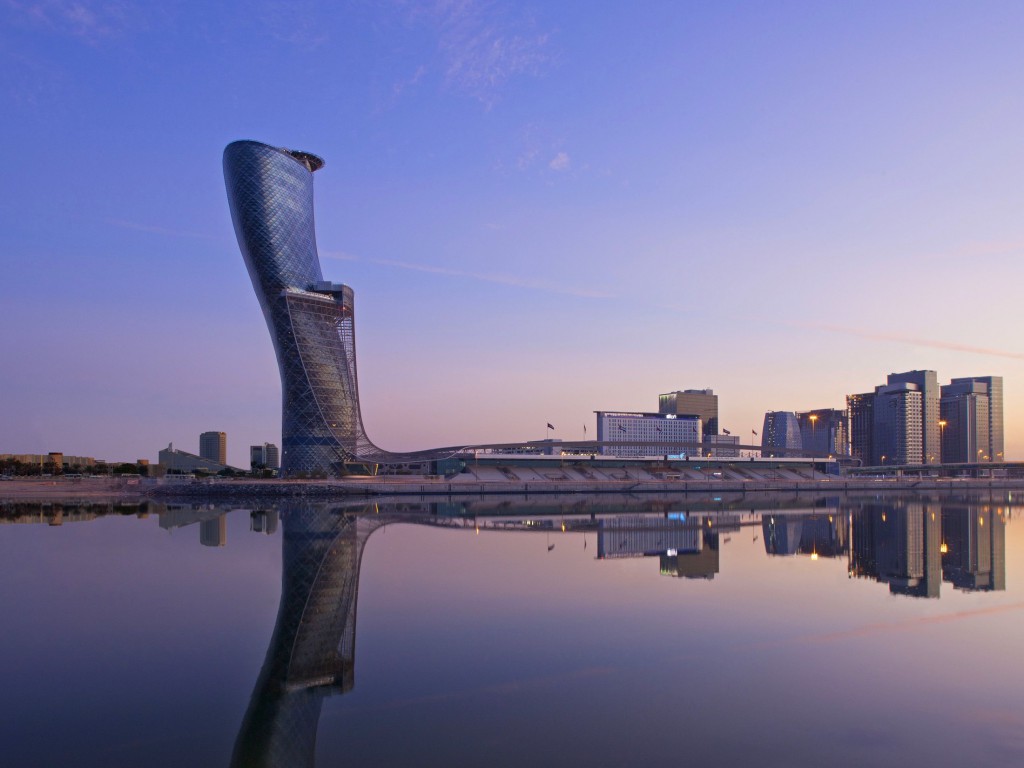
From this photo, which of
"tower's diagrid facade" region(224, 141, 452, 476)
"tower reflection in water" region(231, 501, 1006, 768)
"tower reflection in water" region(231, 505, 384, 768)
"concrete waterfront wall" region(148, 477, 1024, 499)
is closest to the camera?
"tower reflection in water" region(231, 505, 384, 768)

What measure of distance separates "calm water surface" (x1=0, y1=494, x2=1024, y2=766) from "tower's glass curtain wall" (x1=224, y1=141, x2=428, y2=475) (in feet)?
205

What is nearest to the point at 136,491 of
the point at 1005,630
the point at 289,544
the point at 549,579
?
the point at 289,544

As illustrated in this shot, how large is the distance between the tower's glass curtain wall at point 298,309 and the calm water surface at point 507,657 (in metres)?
62.6

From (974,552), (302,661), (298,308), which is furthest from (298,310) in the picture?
(302,661)

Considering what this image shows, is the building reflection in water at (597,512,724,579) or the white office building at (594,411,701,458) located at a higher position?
the white office building at (594,411,701,458)

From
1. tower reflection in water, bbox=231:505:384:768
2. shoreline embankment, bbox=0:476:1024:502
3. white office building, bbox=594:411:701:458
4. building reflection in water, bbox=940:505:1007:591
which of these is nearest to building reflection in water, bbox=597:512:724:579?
building reflection in water, bbox=940:505:1007:591

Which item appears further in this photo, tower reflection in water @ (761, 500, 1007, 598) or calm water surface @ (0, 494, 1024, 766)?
tower reflection in water @ (761, 500, 1007, 598)

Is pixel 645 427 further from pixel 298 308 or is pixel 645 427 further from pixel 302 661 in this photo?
pixel 302 661

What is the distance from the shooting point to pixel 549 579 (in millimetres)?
21484

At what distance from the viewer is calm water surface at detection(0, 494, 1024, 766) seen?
895 cm

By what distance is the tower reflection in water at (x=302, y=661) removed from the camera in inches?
358

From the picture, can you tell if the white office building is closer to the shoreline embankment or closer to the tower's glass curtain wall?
the shoreline embankment

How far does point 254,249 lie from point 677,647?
8196 cm

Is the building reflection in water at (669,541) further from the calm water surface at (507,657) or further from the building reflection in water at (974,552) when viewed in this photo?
the building reflection in water at (974,552)
